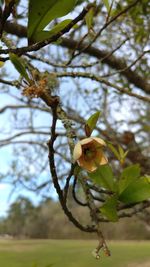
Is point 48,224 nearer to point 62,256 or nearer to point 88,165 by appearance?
point 62,256

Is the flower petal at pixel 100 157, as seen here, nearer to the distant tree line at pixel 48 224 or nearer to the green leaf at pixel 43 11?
the green leaf at pixel 43 11

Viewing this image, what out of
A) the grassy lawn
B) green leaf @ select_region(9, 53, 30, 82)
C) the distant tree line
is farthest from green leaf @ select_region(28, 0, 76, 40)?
the distant tree line

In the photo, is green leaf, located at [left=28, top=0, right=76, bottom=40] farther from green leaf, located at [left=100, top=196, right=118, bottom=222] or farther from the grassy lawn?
the grassy lawn

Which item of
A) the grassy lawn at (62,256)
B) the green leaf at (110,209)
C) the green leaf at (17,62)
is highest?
the grassy lawn at (62,256)

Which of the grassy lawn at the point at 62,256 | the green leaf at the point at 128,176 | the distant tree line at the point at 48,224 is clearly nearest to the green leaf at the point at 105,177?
the green leaf at the point at 128,176

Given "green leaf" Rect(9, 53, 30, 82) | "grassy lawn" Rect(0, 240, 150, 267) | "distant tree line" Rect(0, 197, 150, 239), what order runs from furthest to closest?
"distant tree line" Rect(0, 197, 150, 239), "grassy lawn" Rect(0, 240, 150, 267), "green leaf" Rect(9, 53, 30, 82)

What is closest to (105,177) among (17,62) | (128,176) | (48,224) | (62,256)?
(128,176)

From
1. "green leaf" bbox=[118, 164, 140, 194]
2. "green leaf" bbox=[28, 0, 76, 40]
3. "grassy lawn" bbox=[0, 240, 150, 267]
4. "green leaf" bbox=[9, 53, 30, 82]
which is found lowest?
"green leaf" bbox=[118, 164, 140, 194]
